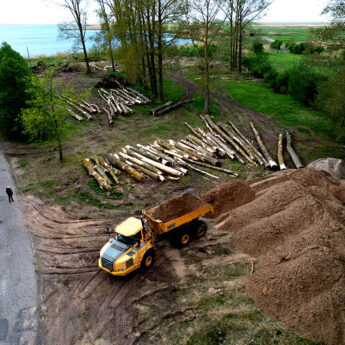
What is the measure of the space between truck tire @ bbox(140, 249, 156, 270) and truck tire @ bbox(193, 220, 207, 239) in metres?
2.52

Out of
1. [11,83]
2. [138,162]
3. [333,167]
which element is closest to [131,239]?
[138,162]

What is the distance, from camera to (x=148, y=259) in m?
12.9

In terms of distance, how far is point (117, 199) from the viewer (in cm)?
1848

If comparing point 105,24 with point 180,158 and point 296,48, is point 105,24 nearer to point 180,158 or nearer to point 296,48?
point 180,158

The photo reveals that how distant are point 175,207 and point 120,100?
24.8 meters

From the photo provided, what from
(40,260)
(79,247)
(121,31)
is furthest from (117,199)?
(121,31)

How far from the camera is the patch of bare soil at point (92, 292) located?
1029 cm

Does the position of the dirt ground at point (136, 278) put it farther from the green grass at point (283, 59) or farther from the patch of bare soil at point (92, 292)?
the green grass at point (283, 59)

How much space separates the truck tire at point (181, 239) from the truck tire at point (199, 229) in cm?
37

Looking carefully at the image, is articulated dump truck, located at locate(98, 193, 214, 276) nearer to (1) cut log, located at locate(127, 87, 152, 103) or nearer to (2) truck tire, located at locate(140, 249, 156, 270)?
(2) truck tire, located at locate(140, 249, 156, 270)

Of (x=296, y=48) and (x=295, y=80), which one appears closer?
(x=295, y=80)

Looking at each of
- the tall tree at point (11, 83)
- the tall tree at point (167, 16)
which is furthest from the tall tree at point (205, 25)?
the tall tree at point (11, 83)

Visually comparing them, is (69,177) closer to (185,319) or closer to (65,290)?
(65,290)

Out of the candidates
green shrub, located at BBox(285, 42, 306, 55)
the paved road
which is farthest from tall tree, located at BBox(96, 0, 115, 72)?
green shrub, located at BBox(285, 42, 306, 55)
